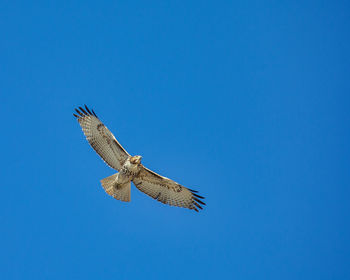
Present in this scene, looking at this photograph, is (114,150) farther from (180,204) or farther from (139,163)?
(180,204)

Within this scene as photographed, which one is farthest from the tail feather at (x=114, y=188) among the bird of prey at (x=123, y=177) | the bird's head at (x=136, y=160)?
the bird's head at (x=136, y=160)

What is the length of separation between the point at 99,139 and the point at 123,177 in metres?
1.54

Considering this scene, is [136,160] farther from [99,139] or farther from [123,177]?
[99,139]

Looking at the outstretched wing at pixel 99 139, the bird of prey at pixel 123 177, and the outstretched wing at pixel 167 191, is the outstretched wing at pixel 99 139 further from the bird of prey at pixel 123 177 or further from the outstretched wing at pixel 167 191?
the outstretched wing at pixel 167 191

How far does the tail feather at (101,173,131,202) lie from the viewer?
492 inches

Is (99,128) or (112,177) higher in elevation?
(99,128)

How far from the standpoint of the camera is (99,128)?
12742 mm

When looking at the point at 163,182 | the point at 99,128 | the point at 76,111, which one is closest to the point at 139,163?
the point at 163,182

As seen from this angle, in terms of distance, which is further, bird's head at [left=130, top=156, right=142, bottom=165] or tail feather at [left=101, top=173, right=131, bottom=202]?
tail feather at [left=101, top=173, right=131, bottom=202]

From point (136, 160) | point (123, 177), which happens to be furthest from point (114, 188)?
point (136, 160)

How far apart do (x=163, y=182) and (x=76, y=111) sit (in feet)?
12.2

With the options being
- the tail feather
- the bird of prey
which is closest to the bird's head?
the bird of prey

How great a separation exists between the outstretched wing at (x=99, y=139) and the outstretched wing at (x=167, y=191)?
90 cm

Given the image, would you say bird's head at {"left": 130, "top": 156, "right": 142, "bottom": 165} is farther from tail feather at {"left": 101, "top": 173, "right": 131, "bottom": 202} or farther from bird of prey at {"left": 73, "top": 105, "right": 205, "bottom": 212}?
tail feather at {"left": 101, "top": 173, "right": 131, "bottom": 202}
